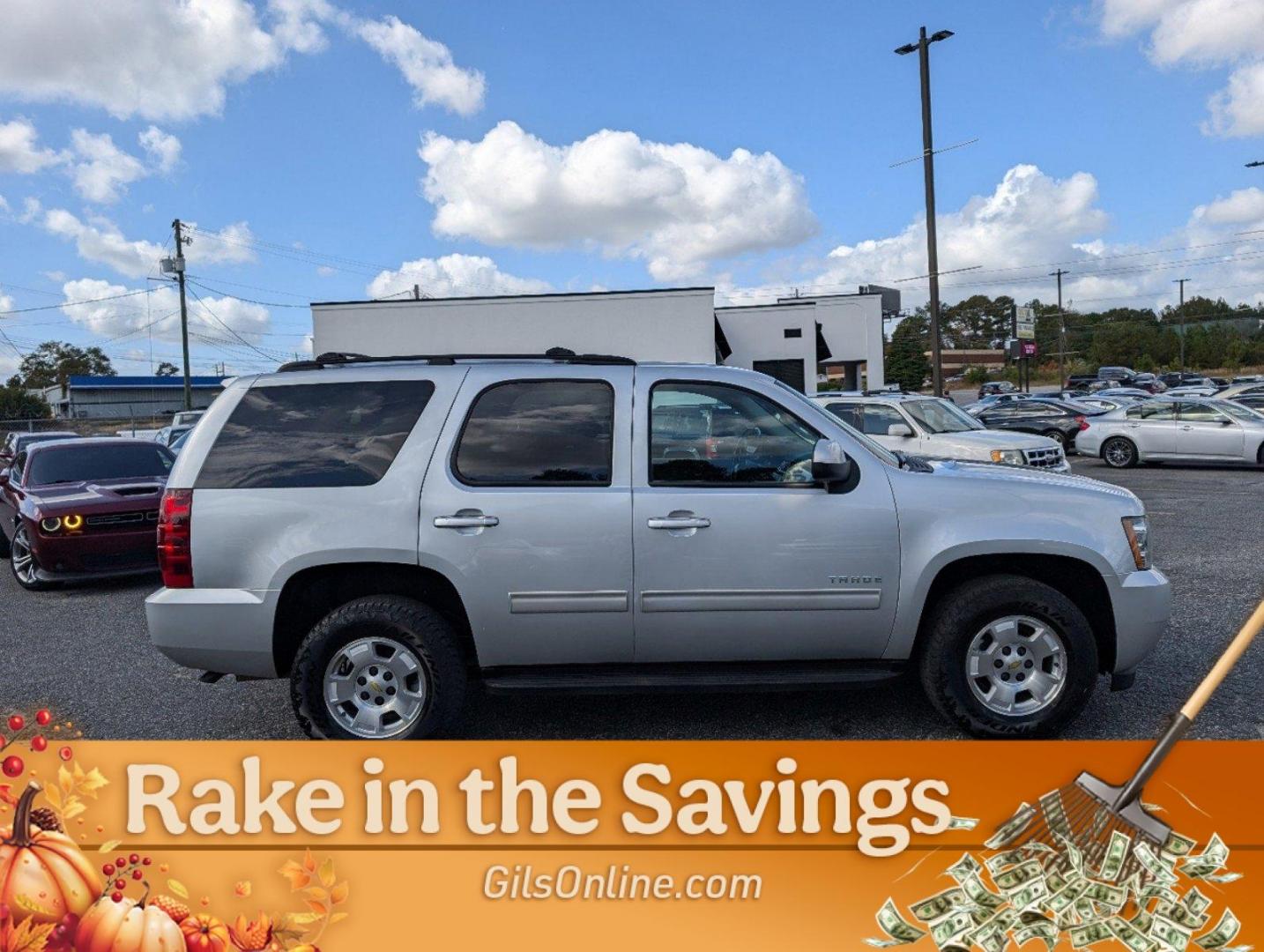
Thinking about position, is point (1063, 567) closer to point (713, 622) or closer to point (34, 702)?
point (713, 622)

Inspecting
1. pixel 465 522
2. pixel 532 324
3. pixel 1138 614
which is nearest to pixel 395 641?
pixel 465 522

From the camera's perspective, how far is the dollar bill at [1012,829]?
3094mm

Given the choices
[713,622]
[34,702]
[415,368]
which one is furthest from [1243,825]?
[34,702]

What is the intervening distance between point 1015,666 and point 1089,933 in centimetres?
162

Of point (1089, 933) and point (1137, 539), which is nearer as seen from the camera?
point (1089, 933)

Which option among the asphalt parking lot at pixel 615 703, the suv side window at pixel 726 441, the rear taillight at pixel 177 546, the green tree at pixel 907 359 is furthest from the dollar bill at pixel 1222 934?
the green tree at pixel 907 359

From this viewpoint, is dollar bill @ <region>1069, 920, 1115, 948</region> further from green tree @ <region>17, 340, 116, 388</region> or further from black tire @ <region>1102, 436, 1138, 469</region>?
green tree @ <region>17, 340, 116, 388</region>

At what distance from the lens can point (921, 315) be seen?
12138 centimetres

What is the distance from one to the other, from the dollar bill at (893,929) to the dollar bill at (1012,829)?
42cm

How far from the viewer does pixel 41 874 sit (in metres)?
2.98

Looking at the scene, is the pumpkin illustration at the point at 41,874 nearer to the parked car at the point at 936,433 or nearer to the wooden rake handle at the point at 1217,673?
the wooden rake handle at the point at 1217,673

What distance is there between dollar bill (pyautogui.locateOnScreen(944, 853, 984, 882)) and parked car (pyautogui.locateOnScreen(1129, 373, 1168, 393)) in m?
55.1

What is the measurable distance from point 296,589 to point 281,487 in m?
0.47

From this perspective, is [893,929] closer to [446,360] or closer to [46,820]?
[46,820]
